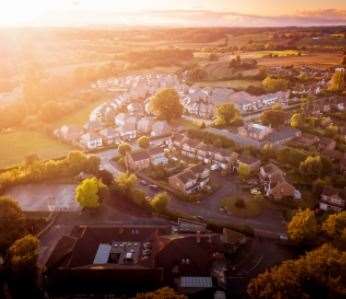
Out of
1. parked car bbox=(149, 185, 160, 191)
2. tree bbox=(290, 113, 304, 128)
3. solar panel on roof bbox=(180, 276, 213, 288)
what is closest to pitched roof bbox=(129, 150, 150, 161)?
parked car bbox=(149, 185, 160, 191)

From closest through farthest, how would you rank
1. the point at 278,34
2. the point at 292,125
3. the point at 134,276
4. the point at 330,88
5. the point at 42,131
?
1. the point at 134,276
2. the point at 292,125
3. the point at 42,131
4. the point at 330,88
5. the point at 278,34

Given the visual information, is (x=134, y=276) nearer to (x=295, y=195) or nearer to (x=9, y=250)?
(x=9, y=250)

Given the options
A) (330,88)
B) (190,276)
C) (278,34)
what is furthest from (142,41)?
(190,276)

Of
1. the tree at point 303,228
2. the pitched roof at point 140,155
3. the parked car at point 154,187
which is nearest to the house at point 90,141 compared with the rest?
the pitched roof at point 140,155

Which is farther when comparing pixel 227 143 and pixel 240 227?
pixel 227 143

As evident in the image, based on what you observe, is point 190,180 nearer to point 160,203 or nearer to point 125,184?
point 160,203

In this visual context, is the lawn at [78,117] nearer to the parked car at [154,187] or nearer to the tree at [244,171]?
the parked car at [154,187]

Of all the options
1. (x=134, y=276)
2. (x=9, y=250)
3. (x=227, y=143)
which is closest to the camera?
(x=134, y=276)
